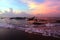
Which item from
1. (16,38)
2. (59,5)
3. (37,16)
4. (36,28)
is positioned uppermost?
(59,5)

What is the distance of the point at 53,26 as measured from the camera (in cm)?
154

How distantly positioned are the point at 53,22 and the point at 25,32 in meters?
0.33

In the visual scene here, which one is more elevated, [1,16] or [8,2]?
[8,2]

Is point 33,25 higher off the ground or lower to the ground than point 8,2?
lower

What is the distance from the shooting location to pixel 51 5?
156 centimetres

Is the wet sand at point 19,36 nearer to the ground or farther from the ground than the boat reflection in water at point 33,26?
nearer to the ground

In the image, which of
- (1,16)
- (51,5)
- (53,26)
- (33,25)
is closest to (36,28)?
(33,25)

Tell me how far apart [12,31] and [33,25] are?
25 centimetres

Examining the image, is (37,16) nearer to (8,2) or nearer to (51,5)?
(51,5)

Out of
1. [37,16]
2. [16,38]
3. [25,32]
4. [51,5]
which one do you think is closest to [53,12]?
[51,5]

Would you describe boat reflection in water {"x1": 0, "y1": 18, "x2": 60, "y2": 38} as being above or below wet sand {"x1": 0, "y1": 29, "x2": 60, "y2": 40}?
Result: above

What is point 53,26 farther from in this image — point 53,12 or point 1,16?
point 1,16

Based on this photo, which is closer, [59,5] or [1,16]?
[59,5]

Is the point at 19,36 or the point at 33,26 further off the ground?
the point at 33,26
